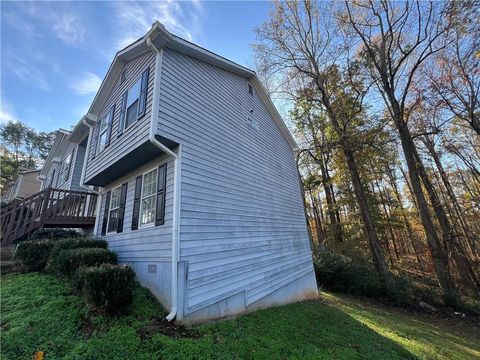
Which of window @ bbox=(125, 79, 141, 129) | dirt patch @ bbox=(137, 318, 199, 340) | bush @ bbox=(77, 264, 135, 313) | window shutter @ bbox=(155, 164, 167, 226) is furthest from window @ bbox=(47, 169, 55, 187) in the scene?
dirt patch @ bbox=(137, 318, 199, 340)

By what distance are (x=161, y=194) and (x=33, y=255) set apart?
185 inches

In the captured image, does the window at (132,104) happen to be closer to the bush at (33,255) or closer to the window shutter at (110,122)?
the window shutter at (110,122)

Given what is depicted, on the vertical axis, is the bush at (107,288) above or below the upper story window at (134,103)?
below

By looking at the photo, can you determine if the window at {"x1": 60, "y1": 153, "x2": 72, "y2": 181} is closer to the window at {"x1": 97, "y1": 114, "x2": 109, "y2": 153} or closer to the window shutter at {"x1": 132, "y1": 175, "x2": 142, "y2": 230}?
the window at {"x1": 97, "y1": 114, "x2": 109, "y2": 153}

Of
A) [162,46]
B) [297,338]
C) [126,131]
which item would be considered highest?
[162,46]

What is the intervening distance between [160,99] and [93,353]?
5.07 meters

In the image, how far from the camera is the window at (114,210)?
7789 mm

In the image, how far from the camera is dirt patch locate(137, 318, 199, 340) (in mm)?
4067

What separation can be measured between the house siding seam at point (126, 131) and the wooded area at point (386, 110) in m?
9.79

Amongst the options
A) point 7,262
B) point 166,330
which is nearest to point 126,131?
point 166,330

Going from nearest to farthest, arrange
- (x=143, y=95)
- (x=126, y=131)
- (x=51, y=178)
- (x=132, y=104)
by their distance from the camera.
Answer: (x=143, y=95), (x=126, y=131), (x=132, y=104), (x=51, y=178)

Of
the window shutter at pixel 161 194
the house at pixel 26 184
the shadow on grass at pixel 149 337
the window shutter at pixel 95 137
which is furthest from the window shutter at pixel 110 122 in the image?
the house at pixel 26 184

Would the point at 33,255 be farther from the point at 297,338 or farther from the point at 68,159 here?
the point at 68,159

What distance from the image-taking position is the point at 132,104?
710 centimetres
